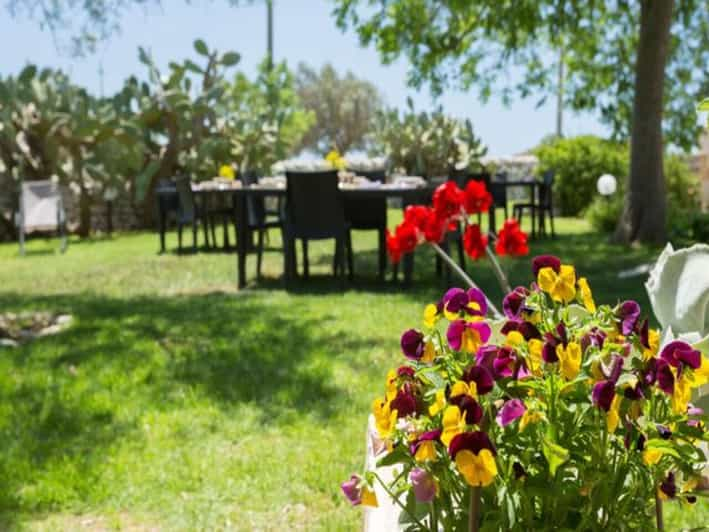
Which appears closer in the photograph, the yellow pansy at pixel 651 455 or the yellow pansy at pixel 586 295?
the yellow pansy at pixel 651 455

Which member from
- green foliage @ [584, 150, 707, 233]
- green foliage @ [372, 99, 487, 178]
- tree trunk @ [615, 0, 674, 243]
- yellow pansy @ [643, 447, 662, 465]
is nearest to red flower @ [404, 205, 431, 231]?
yellow pansy @ [643, 447, 662, 465]

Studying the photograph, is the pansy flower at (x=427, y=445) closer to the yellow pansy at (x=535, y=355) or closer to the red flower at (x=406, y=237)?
the yellow pansy at (x=535, y=355)

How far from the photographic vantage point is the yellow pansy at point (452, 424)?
35.1 inches

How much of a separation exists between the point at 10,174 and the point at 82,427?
536 inches

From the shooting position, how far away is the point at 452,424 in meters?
0.89

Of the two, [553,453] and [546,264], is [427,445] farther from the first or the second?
[546,264]

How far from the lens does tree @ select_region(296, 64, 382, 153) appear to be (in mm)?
42656

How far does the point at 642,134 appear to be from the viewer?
382 inches

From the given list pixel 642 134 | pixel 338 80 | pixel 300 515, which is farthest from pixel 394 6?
pixel 338 80

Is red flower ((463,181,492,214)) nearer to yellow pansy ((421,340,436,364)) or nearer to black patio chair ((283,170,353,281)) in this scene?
yellow pansy ((421,340,436,364))

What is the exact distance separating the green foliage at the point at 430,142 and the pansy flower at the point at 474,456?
1786 cm

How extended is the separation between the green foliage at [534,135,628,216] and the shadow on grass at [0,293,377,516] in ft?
38.6

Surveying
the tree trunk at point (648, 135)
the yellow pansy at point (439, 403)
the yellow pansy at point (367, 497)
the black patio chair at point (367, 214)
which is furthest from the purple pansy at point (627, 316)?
the tree trunk at point (648, 135)

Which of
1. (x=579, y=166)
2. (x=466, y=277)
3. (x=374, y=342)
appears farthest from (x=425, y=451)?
(x=579, y=166)
